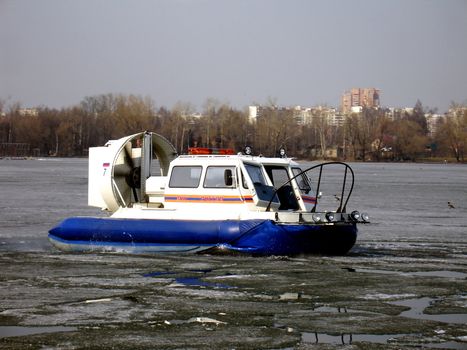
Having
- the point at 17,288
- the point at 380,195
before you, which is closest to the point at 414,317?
the point at 17,288

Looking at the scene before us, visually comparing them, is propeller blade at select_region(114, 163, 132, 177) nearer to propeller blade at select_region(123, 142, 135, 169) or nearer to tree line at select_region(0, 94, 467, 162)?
propeller blade at select_region(123, 142, 135, 169)

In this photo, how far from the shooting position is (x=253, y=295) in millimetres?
14250

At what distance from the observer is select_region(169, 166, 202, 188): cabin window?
Result: 20.3 metres

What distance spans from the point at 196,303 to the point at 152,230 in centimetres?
652

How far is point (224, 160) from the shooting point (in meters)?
20.2

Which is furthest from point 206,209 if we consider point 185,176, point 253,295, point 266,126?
point 266,126

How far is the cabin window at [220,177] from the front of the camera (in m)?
19.9

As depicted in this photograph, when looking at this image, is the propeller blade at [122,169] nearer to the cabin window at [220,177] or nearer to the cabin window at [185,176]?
the cabin window at [185,176]

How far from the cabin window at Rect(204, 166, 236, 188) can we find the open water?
176 centimetres

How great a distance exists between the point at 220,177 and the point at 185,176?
2.84 feet

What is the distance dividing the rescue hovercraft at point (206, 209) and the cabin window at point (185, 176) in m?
0.02

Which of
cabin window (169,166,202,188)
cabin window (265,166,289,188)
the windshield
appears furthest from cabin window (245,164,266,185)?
cabin window (169,166,202,188)

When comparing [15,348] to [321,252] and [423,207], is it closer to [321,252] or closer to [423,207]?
[321,252]

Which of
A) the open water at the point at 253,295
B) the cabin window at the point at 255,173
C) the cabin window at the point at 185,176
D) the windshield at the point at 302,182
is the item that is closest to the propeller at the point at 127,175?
the cabin window at the point at 185,176
